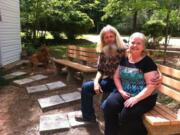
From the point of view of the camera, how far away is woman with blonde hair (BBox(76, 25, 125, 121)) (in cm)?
376

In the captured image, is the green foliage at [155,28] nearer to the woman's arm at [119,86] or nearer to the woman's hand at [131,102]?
the woman's arm at [119,86]

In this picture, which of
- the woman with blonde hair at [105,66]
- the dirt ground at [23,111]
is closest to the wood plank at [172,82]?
the woman with blonde hair at [105,66]

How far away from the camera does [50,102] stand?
4895mm

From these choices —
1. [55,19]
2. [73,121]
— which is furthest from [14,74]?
[55,19]

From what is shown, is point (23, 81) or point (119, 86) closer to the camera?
point (119, 86)

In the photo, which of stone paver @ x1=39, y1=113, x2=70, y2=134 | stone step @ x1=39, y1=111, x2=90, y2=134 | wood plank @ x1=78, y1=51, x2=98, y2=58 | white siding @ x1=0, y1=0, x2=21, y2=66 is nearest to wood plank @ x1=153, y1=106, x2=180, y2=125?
stone step @ x1=39, y1=111, x2=90, y2=134

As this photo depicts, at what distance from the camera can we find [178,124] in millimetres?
2723

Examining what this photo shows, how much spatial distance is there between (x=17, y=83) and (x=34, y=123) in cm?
227

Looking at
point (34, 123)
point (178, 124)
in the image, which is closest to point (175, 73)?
point (178, 124)

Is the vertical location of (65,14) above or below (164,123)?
above

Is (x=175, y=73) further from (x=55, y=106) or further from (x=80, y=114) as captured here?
(x=55, y=106)

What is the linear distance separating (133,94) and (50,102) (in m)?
2.08

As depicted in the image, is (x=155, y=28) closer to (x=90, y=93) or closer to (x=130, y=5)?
(x=130, y=5)

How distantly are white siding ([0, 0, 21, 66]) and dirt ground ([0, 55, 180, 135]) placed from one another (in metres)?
2.13
